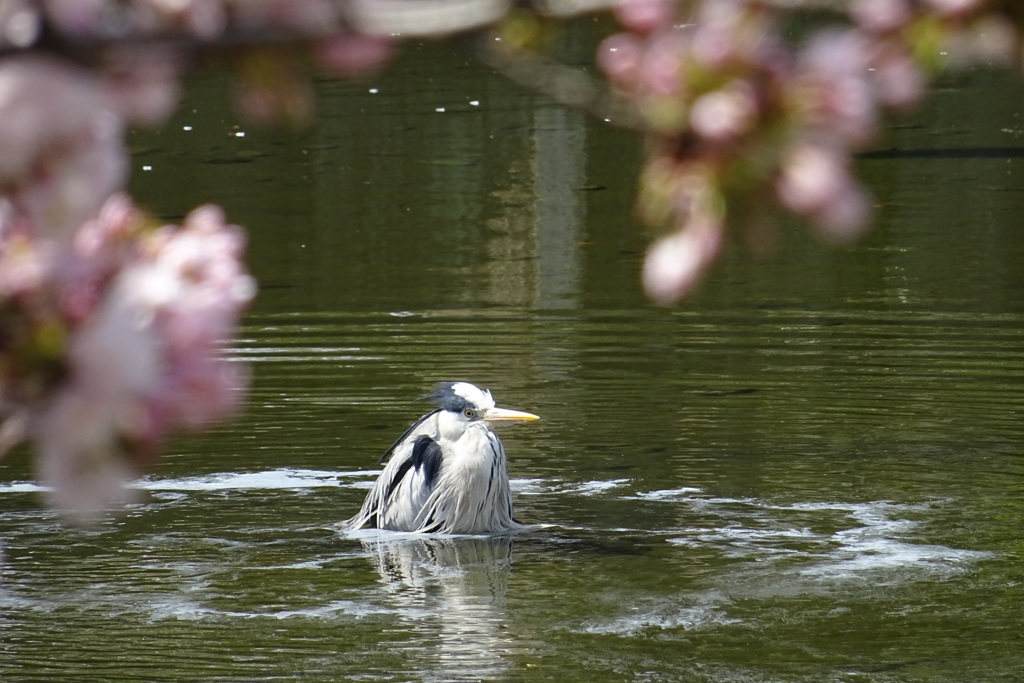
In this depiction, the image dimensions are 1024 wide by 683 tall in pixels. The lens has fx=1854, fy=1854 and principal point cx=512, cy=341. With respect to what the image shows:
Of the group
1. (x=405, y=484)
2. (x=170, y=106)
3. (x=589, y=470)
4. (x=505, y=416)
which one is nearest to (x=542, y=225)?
(x=589, y=470)

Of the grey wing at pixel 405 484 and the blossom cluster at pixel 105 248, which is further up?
the blossom cluster at pixel 105 248

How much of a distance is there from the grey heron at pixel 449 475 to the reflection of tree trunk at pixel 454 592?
0.30ft

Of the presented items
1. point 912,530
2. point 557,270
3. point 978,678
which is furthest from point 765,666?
point 557,270

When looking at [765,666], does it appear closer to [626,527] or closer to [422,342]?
[626,527]

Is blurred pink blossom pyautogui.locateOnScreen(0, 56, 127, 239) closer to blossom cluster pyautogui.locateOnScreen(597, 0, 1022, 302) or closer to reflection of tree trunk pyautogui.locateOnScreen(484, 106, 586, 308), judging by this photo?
blossom cluster pyautogui.locateOnScreen(597, 0, 1022, 302)

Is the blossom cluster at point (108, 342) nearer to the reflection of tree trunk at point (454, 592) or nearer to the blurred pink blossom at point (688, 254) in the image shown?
the blurred pink blossom at point (688, 254)

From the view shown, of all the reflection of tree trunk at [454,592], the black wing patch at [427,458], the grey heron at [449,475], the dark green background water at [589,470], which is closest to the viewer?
the reflection of tree trunk at [454,592]

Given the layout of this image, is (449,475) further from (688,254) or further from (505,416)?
(688,254)

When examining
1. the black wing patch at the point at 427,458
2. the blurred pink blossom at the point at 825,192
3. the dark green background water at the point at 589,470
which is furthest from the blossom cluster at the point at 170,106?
the black wing patch at the point at 427,458

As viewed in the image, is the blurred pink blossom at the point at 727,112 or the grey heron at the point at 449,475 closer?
the blurred pink blossom at the point at 727,112

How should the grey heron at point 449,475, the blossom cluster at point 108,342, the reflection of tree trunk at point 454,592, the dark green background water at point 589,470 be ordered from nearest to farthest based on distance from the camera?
the blossom cluster at point 108,342 < the reflection of tree trunk at point 454,592 < the dark green background water at point 589,470 < the grey heron at point 449,475

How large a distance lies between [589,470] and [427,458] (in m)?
1.21

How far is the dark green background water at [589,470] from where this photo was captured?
21.5 ft

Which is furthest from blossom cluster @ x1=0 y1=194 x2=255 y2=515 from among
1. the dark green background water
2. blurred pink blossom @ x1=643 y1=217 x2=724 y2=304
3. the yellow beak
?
the yellow beak
